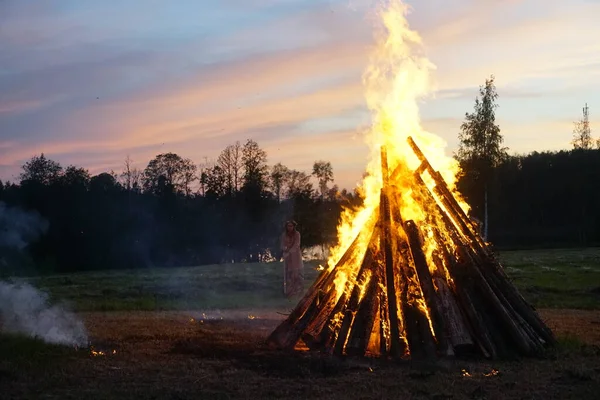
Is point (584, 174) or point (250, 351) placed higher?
point (584, 174)

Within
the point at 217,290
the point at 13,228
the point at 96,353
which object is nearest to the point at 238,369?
the point at 96,353

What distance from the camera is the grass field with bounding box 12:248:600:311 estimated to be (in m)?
17.9

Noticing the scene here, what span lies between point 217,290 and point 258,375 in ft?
44.3

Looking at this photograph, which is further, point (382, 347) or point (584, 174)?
point (584, 174)

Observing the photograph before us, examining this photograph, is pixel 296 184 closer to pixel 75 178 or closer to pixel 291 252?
pixel 75 178

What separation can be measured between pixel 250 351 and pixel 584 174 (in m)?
49.4

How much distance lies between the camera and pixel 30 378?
27.3 ft

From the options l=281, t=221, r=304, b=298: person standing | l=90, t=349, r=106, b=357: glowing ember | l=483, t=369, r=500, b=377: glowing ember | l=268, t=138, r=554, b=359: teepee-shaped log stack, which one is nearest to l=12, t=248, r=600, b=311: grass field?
l=281, t=221, r=304, b=298: person standing

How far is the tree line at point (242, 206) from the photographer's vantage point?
1236 inches

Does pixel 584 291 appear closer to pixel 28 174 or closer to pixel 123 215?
pixel 123 215

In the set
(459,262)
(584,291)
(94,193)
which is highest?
(94,193)

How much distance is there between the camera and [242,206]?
4891 cm

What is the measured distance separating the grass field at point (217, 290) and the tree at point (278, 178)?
30.6 metres

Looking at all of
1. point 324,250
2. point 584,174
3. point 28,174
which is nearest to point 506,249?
point 584,174
